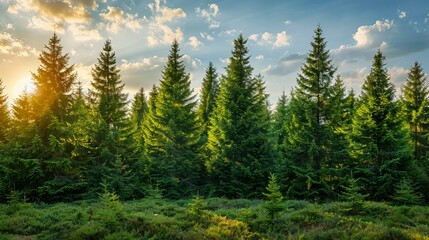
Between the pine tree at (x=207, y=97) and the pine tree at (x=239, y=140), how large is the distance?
10158 mm

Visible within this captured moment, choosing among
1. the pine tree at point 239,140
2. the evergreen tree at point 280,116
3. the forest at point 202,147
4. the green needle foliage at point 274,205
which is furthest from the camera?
the evergreen tree at point 280,116

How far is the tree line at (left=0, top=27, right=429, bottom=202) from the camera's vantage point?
2305cm

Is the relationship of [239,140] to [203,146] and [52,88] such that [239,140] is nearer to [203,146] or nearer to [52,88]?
[203,146]

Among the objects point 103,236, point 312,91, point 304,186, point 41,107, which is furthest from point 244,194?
point 41,107

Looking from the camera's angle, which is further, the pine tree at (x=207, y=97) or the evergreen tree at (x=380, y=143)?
the pine tree at (x=207, y=97)

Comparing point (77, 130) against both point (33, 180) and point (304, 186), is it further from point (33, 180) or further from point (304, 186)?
point (304, 186)

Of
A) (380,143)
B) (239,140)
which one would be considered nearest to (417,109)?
(380,143)

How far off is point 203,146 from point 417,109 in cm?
2560

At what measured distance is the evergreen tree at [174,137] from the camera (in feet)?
88.7

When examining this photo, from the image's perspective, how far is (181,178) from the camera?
1083 inches

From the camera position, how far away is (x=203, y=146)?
96.1 ft

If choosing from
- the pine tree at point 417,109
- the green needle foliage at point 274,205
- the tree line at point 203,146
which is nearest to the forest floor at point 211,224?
the green needle foliage at point 274,205

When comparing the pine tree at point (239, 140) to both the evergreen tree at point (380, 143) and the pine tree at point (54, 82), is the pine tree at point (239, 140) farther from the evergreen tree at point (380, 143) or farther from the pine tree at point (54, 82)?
the pine tree at point (54, 82)

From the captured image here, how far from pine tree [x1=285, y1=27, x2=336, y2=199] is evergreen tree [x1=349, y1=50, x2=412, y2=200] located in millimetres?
2744
